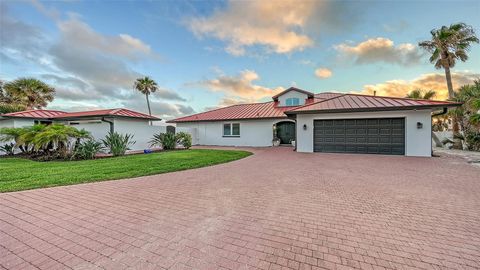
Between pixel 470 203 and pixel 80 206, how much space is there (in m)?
8.37

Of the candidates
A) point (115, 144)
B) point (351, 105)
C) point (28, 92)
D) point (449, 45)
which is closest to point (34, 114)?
point (115, 144)

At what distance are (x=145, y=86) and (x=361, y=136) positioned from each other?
2706cm

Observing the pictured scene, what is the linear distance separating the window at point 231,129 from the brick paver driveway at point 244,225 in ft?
45.6

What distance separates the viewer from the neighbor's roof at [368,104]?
10914 mm

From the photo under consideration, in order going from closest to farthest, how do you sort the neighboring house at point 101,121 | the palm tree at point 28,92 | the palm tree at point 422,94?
1. the neighboring house at point 101,121
2. the palm tree at point 422,94
3. the palm tree at point 28,92

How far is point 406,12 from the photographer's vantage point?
10.6m

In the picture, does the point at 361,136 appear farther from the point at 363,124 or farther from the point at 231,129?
the point at 231,129

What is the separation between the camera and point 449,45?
16891 millimetres

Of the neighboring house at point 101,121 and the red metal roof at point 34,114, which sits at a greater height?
the red metal roof at point 34,114

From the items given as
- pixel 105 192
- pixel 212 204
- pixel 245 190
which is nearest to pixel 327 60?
pixel 245 190

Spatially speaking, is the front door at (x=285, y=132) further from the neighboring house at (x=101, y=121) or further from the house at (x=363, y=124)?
the neighboring house at (x=101, y=121)

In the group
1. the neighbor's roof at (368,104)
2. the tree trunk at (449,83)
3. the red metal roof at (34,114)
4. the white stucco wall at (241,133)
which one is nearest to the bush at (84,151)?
the red metal roof at (34,114)

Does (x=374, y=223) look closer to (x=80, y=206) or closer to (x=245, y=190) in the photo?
(x=245, y=190)

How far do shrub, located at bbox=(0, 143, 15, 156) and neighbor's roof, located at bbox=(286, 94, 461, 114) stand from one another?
61.7 feet
